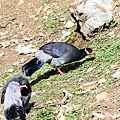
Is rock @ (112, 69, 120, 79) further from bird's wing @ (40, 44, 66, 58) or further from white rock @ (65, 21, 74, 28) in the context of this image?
white rock @ (65, 21, 74, 28)

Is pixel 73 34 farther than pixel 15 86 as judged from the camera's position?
Yes

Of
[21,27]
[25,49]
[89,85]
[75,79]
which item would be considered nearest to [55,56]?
[75,79]

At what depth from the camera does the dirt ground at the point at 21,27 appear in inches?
386

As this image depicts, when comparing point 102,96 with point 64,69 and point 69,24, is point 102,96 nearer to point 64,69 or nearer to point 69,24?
point 64,69

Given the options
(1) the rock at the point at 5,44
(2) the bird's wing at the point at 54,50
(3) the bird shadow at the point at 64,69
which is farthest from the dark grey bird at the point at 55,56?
(1) the rock at the point at 5,44

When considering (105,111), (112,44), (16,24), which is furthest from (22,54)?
(105,111)

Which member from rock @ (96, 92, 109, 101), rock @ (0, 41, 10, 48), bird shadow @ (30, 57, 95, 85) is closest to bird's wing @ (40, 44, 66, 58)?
bird shadow @ (30, 57, 95, 85)

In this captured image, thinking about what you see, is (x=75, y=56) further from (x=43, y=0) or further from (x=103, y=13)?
(x=43, y=0)

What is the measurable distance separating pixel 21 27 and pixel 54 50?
2.64 meters

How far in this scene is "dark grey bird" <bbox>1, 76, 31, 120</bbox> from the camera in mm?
6511

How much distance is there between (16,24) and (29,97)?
432cm

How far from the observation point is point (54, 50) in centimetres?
850

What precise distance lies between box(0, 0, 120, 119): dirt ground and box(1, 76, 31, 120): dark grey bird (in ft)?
7.05

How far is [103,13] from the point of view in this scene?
933 cm
